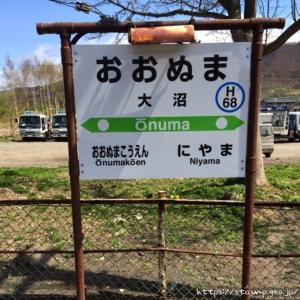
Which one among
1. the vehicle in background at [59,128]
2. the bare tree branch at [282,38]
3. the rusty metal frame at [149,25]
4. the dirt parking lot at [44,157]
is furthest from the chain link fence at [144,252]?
the vehicle in background at [59,128]

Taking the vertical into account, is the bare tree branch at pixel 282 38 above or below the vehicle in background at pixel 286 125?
above

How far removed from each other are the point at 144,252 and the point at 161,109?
2621 mm

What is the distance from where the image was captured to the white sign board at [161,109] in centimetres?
314

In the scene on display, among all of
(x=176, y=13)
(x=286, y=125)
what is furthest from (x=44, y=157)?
(x=286, y=125)

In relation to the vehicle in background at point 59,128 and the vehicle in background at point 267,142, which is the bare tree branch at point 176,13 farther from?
the vehicle in background at point 59,128

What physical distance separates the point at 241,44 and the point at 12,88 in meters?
58.2

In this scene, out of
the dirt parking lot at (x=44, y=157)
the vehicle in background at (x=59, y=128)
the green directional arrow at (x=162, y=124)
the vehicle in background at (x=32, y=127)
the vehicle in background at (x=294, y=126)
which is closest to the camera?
the green directional arrow at (x=162, y=124)

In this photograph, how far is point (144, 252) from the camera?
212 inches

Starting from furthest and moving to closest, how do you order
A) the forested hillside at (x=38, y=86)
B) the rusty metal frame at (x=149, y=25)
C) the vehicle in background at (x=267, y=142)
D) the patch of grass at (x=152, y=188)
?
1. the forested hillside at (x=38, y=86)
2. the vehicle in background at (x=267, y=142)
3. the patch of grass at (x=152, y=188)
4. the rusty metal frame at (x=149, y=25)

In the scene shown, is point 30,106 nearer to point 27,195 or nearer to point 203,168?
point 27,195

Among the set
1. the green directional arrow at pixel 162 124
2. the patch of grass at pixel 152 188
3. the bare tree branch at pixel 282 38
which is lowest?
the patch of grass at pixel 152 188

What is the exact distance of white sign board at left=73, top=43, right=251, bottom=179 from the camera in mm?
3145

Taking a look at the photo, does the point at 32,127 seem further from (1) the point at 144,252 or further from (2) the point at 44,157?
(1) the point at 144,252

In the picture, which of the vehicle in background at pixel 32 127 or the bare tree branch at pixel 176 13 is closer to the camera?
the bare tree branch at pixel 176 13
